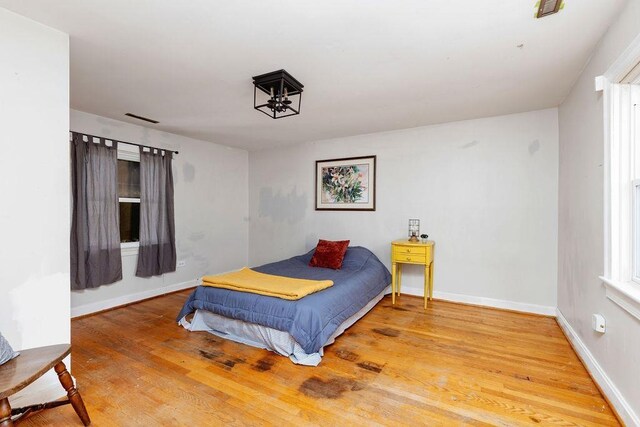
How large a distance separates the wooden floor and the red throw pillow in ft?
3.11

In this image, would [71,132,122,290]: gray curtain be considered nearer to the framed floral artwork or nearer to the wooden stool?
the wooden stool

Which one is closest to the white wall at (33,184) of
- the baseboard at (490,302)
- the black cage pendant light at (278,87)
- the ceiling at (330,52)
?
the ceiling at (330,52)

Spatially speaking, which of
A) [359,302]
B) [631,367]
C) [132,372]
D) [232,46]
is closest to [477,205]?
[359,302]

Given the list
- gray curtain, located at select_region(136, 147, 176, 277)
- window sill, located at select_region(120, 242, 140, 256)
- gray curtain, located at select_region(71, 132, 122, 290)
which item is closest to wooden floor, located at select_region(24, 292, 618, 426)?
gray curtain, located at select_region(71, 132, 122, 290)

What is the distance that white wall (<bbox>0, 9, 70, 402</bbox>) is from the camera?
1.65m

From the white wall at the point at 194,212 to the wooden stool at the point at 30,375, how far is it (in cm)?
208

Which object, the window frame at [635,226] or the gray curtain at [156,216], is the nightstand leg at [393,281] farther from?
the gray curtain at [156,216]

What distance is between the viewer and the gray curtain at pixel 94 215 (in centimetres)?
318

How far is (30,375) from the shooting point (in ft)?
4.37

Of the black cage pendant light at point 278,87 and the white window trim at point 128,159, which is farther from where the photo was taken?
the white window trim at point 128,159

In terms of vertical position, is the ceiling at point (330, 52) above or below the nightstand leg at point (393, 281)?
above

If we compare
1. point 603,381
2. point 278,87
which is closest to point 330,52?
point 278,87

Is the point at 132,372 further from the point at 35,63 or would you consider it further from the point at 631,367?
the point at 631,367

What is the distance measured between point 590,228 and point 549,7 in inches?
58.8
